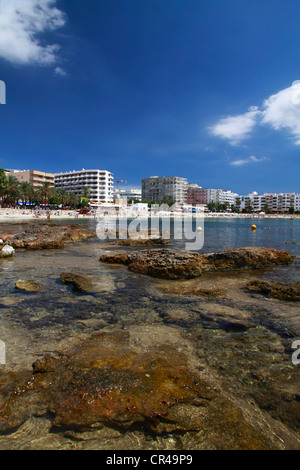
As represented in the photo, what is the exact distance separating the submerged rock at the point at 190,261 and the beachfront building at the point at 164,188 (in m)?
152

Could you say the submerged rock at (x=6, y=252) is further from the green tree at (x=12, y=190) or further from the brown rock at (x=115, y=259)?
the green tree at (x=12, y=190)

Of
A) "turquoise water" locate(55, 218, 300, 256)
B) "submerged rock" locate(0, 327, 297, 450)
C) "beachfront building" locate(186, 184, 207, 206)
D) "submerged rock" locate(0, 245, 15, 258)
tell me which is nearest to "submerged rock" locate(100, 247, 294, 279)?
"submerged rock" locate(0, 245, 15, 258)

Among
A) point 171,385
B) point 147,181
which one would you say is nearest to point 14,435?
point 171,385

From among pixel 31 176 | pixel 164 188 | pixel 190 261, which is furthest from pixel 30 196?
pixel 164 188

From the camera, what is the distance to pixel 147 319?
5574 millimetres

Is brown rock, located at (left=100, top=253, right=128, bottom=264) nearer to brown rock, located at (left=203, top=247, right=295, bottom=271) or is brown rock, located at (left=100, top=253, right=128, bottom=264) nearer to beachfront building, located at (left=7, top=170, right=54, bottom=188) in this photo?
brown rock, located at (left=203, top=247, right=295, bottom=271)

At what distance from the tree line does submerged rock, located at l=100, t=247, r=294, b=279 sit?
7414cm

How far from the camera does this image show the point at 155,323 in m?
5.35

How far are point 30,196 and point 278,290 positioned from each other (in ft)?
325

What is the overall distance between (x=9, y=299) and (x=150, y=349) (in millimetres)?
4591

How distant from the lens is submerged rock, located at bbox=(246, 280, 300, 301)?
7.36 metres

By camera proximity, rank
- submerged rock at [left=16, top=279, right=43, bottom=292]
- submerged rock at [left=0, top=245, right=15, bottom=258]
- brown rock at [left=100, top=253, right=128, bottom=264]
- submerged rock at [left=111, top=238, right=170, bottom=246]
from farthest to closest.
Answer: submerged rock at [left=111, top=238, right=170, bottom=246] < submerged rock at [left=0, top=245, right=15, bottom=258] < brown rock at [left=100, top=253, right=128, bottom=264] < submerged rock at [left=16, top=279, right=43, bottom=292]

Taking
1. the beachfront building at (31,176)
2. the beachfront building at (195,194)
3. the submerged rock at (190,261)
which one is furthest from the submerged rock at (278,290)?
the beachfront building at (195,194)
